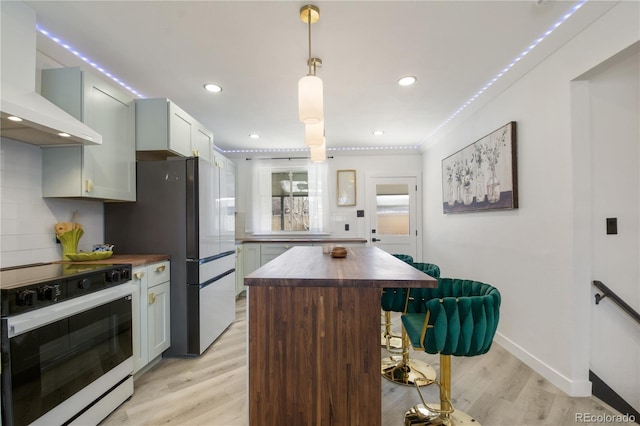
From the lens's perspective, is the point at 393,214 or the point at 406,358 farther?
the point at 393,214

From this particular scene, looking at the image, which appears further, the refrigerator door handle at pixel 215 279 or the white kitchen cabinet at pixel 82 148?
the refrigerator door handle at pixel 215 279

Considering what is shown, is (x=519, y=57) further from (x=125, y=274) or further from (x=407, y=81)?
(x=125, y=274)

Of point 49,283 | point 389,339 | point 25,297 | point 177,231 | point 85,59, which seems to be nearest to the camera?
point 25,297

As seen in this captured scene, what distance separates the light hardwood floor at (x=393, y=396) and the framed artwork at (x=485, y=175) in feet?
4.48

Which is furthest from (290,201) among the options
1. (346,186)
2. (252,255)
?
(252,255)

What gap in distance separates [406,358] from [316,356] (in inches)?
45.3

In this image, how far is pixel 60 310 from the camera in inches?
57.0

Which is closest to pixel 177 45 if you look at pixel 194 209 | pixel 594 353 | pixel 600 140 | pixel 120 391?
pixel 194 209

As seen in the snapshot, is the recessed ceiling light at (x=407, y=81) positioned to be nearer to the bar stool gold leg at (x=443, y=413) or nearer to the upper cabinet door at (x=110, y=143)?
the bar stool gold leg at (x=443, y=413)

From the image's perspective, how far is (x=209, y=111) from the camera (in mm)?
3250

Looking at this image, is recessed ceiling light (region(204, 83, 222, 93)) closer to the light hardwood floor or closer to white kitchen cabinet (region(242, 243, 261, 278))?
the light hardwood floor

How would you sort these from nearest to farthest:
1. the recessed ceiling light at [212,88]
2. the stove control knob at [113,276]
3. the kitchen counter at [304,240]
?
the stove control knob at [113,276] → the recessed ceiling light at [212,88] → the kitchen counter at [304,240]

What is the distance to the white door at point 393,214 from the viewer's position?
16.3ft

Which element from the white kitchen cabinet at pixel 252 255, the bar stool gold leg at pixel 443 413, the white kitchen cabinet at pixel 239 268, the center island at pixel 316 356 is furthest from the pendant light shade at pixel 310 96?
the white kitchen cabinet at pixel 252 255
